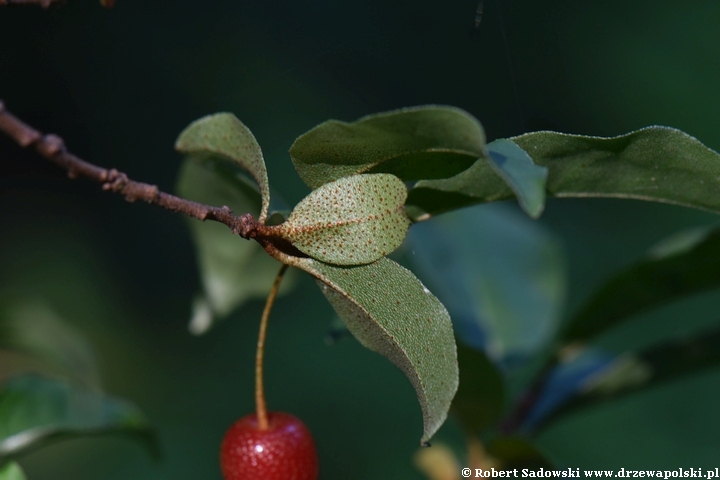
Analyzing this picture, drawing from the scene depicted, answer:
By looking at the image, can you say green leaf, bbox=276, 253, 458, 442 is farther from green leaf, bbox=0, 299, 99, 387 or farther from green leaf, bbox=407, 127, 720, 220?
green leaf, bbox=0, 299, 99, 387

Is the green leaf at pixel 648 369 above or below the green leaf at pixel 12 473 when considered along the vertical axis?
below

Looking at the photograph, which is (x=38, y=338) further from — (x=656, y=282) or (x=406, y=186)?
(x=656, y=282)

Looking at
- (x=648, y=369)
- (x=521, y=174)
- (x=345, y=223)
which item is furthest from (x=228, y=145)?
(x=648, y=369)

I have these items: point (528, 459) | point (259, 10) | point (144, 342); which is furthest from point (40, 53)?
point (528, 459)

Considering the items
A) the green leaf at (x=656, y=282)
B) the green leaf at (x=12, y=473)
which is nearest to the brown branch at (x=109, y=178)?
the green leaf at (x=12, y=473)

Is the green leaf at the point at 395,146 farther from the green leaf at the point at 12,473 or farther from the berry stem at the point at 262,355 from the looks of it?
the green leaf at the point at 12,473
